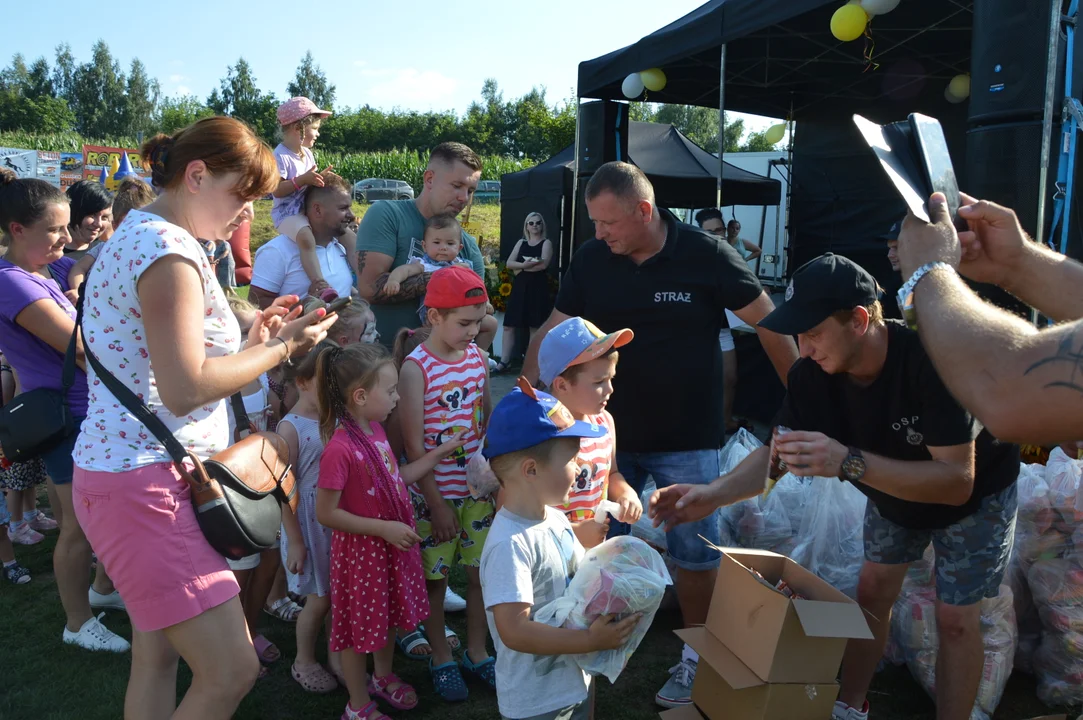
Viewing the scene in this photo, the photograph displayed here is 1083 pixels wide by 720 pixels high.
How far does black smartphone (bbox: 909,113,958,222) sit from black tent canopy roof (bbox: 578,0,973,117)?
454 cm

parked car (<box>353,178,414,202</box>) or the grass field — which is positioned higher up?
parked car (<box>353,178,414,202</box>)

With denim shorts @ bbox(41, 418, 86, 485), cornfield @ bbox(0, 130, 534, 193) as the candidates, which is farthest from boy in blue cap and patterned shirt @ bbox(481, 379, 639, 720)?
cornfield @ bbox(0, 130, 534, 193)

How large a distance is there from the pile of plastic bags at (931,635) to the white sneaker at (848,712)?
0.99 feet

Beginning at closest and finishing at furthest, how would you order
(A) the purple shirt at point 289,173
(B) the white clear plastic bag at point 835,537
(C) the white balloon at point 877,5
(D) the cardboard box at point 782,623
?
(D) the cardboard box at point 782,623
(B) the white clear plastic bag at point 835,537
(A) the purple shirt at point 289,173
(C) the white balloon at point 877,5

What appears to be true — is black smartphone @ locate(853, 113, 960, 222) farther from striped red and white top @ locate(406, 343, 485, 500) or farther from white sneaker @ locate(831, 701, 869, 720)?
white sneaker @ locate(831, 701, 869, 720)

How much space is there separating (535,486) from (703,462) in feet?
4.77

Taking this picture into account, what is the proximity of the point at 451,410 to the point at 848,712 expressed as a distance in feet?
6.39

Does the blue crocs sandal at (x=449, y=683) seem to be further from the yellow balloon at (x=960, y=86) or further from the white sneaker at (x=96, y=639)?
the yellow balloon at (x=960, y=86)

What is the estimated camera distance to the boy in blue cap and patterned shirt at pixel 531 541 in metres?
2.02

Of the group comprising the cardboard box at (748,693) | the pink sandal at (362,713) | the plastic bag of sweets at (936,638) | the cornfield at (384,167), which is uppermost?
the cornfield at (384,167)

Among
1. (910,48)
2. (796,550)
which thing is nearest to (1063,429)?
(796,550)

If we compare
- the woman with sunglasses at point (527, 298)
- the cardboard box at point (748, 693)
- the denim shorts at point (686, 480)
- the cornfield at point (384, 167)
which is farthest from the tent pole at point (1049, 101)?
the cornfield at point (384, 167)

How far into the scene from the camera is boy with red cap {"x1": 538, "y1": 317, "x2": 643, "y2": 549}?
2723 mm

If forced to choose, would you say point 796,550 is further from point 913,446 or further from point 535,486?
point 535,486
